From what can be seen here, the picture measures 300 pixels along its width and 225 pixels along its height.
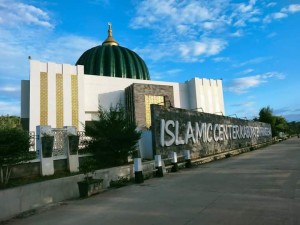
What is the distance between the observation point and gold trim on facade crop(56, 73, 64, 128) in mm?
27475

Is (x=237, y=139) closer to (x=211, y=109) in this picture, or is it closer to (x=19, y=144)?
(x=211, y=109)

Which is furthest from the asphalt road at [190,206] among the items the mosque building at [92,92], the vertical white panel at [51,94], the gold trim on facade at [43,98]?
the vertical white panel at [51,94]

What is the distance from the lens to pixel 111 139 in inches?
514

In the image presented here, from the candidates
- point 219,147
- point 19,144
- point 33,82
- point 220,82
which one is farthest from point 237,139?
point 19,144

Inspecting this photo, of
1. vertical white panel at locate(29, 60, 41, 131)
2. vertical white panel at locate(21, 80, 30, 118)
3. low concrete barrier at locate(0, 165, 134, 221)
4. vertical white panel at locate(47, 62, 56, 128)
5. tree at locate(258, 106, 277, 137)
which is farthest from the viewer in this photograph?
tree at locate(258, 106, 277, 137)

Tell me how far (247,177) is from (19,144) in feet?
25.0

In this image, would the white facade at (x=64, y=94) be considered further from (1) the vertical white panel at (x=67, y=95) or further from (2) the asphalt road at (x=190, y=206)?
(2) the asphalt road at (x=190, y=206)

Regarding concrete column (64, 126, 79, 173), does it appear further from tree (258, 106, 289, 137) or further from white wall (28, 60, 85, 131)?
tree (258, 106, 289, 137)

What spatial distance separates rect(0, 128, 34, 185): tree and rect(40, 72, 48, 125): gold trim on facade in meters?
18.3

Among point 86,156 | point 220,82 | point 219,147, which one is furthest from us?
point 220,82

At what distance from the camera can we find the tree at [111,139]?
12.8m

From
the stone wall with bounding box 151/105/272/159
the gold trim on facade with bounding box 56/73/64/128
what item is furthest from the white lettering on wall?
the gold trim on facade with bounding box 56/73/64/128

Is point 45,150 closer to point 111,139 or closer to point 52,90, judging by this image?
point 111,139

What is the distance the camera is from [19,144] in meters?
8.90
